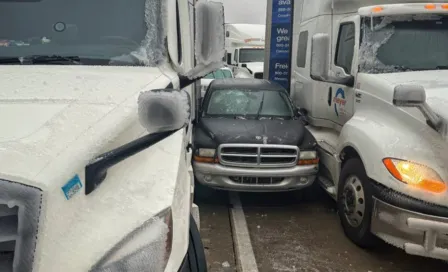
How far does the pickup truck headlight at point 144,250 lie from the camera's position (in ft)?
5.88

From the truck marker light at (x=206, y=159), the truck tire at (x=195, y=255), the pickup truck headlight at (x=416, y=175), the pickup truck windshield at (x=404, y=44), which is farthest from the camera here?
the truck marker light at (x=206, y=159)

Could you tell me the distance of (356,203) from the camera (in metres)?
5.20

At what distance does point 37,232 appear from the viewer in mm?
1660

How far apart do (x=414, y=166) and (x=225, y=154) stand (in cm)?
258

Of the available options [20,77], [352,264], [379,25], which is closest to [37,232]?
[20,77]

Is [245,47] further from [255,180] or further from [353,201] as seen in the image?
[353,201]

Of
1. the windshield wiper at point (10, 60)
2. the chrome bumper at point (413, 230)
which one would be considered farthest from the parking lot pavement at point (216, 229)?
the windshield wiper at point (10, 60)

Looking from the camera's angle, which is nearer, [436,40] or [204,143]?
[436,40]

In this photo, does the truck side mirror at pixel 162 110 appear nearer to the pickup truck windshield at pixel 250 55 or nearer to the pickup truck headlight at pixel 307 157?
the pickup truck headlight at pixel 307 157

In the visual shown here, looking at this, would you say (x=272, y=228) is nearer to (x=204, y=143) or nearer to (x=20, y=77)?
(x=204, y=143)

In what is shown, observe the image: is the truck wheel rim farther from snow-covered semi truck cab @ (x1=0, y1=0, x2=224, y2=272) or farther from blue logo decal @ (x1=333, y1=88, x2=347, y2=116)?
snow-covered semi truck cab @ (x1=0, y1=0, x2=224, y2=272)

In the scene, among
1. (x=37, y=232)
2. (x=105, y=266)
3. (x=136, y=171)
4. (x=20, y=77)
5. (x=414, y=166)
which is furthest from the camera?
(x=414, y=166)

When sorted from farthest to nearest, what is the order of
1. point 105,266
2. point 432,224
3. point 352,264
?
point 352,264 → point 432,224 → point 105,266

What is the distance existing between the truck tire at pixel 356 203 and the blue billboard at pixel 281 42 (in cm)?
544
